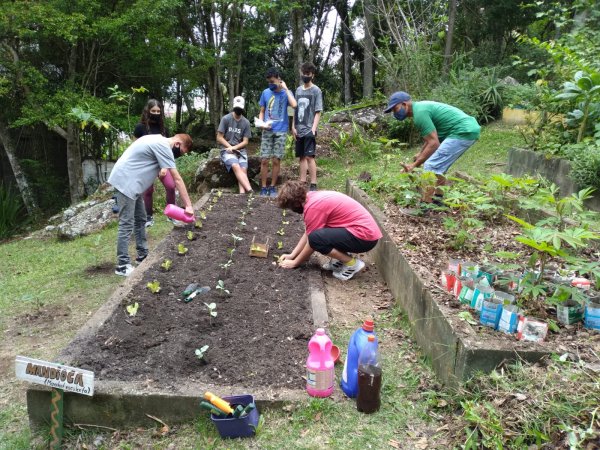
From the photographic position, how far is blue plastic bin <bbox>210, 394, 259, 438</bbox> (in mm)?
2221

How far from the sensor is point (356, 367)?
2498 mm

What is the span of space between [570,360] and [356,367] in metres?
1.09

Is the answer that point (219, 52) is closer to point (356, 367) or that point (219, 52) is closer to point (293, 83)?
point (293, 83)

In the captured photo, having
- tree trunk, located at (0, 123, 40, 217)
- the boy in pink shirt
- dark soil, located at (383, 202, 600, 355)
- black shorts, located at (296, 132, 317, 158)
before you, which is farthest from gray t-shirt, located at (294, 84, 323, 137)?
tree trunk, located at (0, 123, 40, 217)

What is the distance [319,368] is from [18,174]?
12.9 m

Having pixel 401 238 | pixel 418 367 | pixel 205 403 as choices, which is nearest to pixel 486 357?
pixel 418 367

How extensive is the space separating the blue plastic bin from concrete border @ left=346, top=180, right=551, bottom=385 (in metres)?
1.11

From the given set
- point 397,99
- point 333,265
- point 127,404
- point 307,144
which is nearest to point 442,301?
point 333,265

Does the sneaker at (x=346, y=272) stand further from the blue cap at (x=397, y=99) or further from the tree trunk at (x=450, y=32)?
the tree trunk at (x=450, y=32)

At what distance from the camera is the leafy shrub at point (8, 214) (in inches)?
436

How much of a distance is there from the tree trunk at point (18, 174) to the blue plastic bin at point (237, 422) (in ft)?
40.8

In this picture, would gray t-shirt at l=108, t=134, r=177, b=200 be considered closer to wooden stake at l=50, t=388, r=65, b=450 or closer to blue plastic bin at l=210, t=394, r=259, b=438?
wooden stake at l=50, t=388, r=65, b=450

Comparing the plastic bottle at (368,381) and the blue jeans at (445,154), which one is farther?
the blue jeans at (445,154)

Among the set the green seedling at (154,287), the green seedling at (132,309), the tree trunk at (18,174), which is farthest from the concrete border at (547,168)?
the tree trunk at (18,174)
